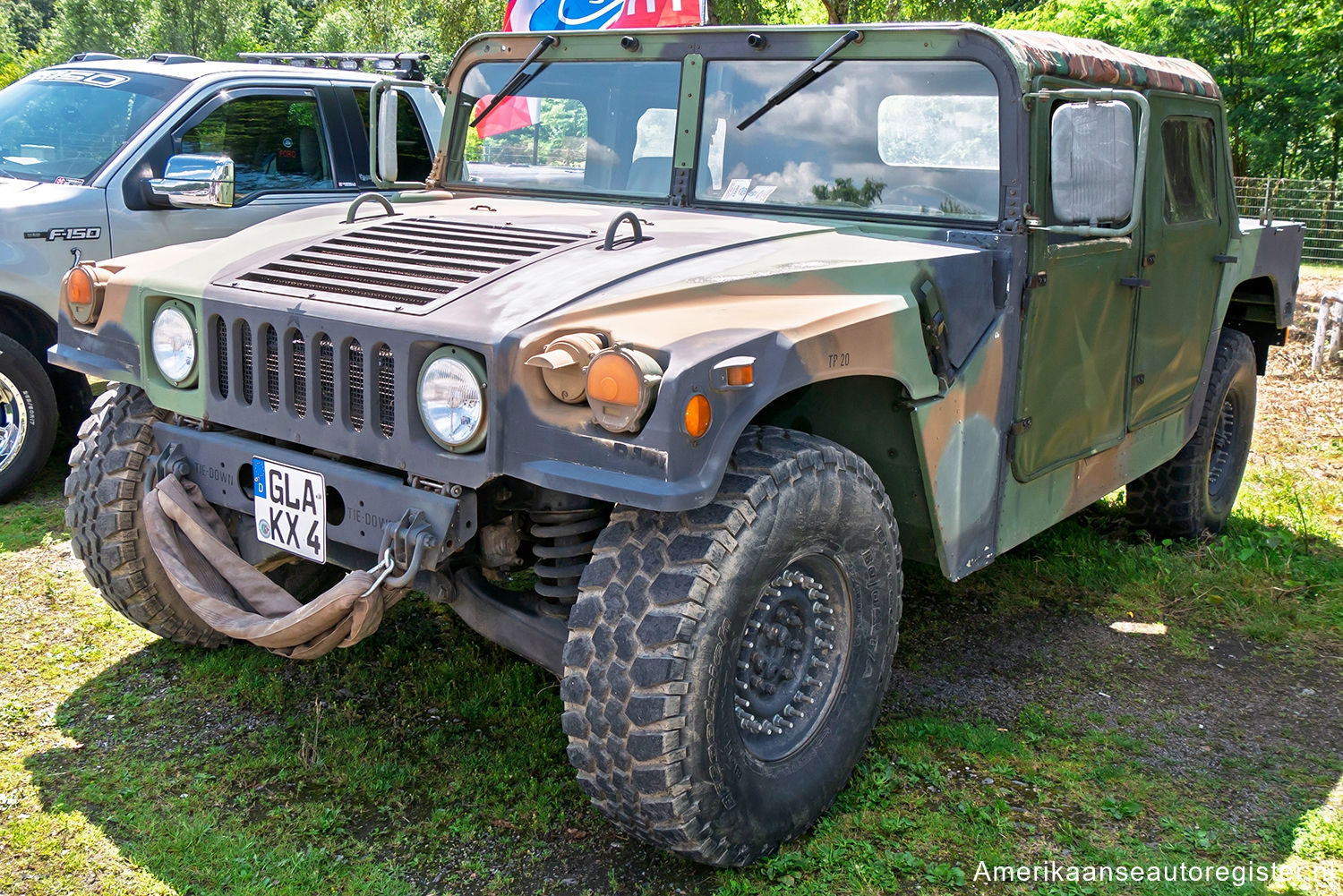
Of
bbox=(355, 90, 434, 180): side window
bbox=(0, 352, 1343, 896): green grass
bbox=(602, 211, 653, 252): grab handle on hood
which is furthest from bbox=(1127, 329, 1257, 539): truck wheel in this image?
bbox=(355, 90, 434, 180): side window

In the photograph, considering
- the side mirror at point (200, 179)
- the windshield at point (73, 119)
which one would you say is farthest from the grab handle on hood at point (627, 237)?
the windshield at point (73, 119)

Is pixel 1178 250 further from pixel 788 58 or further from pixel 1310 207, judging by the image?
pixel 1310 207

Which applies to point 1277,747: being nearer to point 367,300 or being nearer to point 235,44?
point 367,300

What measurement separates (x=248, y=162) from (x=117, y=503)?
3156 mm

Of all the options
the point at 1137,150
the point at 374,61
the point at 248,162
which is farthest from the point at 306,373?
the point at 374,61

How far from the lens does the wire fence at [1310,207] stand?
57.4ft

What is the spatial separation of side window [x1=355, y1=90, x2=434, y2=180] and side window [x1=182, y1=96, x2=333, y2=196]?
313 mm

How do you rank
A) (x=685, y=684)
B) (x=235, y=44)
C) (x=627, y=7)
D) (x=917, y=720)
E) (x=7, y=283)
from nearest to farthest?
(x=685, y=684) < (x=917, y=720) < (x=7, y=283) < (x=627, y=7) < (x=235, y=44)

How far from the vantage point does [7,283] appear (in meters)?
5.49

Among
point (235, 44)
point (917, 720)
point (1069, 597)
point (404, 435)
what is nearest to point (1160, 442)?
point (1069, 597)

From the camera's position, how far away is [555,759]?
3.52 m

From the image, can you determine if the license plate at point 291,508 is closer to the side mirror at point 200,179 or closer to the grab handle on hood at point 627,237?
the grab handle on hood at point 627,237

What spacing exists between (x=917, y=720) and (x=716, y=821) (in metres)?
1.22

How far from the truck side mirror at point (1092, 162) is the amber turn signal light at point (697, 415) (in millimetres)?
1442
